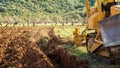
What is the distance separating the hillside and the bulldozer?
56.3 meters

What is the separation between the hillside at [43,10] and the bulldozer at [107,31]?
5634 centimetres

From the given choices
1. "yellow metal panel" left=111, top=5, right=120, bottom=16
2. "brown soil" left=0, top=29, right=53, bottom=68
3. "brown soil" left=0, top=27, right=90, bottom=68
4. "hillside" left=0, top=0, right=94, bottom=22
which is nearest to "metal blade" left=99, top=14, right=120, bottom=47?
"yellow metal panel" left=111, top=5, right=120, bottom=16

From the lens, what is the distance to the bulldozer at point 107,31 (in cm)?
977

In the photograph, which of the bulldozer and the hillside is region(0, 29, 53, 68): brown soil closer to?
the bulldozer

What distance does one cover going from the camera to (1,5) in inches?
3081

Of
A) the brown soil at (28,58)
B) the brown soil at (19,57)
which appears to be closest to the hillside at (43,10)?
the brown soil at (28,58)

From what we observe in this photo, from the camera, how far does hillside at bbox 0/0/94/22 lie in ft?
241

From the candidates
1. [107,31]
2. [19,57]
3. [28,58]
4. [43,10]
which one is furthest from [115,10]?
[43,10]

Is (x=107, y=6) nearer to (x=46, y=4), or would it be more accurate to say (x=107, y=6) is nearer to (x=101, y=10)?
(x=101, y=10)

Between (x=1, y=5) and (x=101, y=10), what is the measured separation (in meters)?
68.1

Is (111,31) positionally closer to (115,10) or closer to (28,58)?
(115,10)

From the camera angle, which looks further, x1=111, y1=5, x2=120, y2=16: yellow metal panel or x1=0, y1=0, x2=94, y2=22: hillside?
x1=0, y1=0, x2=94, y2=22: hillside

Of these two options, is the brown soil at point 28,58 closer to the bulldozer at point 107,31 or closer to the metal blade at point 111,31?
the bulldozer at point 107,31

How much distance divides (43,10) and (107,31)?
73821 mm
